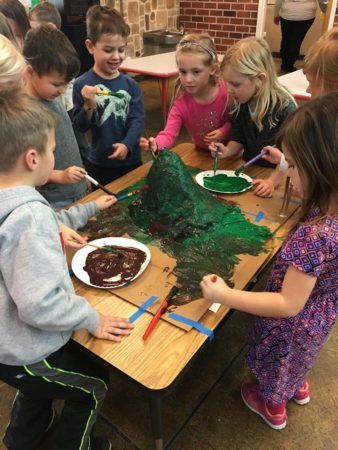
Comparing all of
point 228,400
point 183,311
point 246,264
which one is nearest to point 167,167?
point 246,264

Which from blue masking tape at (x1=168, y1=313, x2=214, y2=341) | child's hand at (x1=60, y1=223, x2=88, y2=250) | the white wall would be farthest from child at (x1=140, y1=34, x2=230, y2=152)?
the white wall

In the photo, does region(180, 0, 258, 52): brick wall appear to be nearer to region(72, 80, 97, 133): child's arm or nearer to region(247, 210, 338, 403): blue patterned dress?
region(72, 80, 97, 133): child's arm

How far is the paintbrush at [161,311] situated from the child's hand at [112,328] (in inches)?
2.0

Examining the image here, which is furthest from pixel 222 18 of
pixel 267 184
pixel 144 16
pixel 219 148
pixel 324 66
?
pixel 267 184

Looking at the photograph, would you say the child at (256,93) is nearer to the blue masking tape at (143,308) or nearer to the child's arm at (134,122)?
the child's arm at (134,122)

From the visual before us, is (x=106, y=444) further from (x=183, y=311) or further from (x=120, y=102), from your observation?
(x=120, y=102)

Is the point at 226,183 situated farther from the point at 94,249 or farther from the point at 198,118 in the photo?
the point at 94,249

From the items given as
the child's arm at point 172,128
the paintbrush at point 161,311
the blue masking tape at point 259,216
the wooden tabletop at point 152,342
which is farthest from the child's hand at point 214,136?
the paintbrush at point 161,311

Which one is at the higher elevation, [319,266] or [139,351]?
[319,266]

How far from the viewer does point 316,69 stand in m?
1.56

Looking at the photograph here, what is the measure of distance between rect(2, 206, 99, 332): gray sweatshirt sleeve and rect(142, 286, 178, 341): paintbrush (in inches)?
8.1

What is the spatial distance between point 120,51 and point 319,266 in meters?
1.63

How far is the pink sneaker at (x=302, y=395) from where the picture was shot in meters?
1.61

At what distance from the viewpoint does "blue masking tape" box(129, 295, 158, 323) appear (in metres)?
1.05
